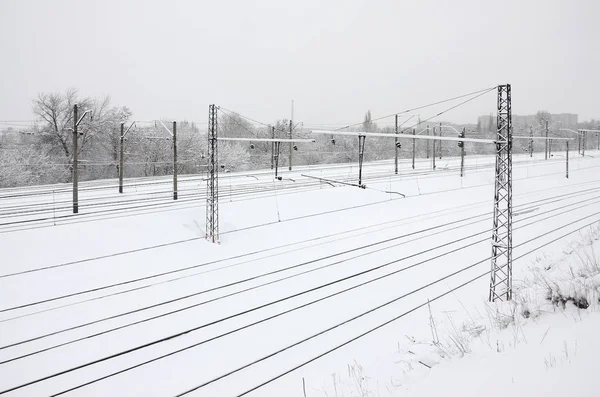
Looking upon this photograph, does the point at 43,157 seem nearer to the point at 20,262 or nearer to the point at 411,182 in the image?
the point at 20,262

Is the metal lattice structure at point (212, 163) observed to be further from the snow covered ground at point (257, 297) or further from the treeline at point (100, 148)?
the treeline at point (100, 148)

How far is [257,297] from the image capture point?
15008 millimetres

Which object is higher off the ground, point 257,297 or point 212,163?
point 212,163

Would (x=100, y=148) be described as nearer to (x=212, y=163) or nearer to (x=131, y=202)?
(x=131, y=202)

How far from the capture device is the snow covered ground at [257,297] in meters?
8.67

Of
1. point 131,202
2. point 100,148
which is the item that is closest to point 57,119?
point 100,148

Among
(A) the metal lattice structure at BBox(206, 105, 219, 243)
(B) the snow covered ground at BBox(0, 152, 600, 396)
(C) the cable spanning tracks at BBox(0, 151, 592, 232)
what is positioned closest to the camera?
(B) the snow covered ground at BBox(0, 152, 600, 396)

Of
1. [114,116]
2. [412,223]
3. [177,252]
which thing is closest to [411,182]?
[412,223]

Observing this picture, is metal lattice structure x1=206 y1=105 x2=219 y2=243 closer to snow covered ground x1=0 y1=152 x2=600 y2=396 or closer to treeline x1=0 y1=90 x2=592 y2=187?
snow covered ground x1=0 y1=152 x2=600 y2=396

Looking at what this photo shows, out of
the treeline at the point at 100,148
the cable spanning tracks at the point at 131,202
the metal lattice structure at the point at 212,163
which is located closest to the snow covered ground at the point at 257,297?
the cable spanning tracks at the point at 131,202

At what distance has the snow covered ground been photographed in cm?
867

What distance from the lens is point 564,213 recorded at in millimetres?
30266

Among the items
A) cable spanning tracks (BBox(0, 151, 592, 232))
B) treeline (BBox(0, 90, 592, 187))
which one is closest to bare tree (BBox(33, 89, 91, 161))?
treeline (BBox(0, 90, 592, 187))

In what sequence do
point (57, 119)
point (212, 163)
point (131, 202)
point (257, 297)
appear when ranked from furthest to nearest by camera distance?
point (57, 119) < point (131, 202) < point (212, 163) < point (257, 297)
